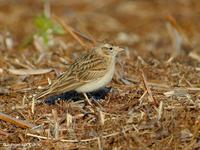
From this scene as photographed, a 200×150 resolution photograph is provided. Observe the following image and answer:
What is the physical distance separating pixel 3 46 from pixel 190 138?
5.53 metres

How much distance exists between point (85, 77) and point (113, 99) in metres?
0.45

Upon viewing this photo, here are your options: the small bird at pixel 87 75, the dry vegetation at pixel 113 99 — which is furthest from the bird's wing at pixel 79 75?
the dry vegetation at pixel 113 99

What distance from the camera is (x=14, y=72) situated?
9859mm

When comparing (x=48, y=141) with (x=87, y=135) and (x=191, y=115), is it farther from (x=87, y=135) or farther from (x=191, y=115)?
(x=191, y=115)

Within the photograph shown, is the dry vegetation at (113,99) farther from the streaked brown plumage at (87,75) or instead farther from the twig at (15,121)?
the streaked brown plumage at (87,75)

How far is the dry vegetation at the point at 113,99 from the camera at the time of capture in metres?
7.23

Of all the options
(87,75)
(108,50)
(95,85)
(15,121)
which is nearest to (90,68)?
(87,75)

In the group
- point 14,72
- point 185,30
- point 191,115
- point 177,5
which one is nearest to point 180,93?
point 191,115

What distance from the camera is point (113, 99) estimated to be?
8.44 meters

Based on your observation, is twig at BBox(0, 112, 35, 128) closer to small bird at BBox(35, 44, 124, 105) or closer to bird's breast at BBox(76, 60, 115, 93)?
small bird at BBox(35, 44, 124, 105)

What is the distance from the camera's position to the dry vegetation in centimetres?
723

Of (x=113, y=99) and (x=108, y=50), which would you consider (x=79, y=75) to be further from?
(x=108, y=50)

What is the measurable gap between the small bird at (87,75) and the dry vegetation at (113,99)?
0.18 meters

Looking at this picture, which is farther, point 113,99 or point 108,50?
point 108,50
